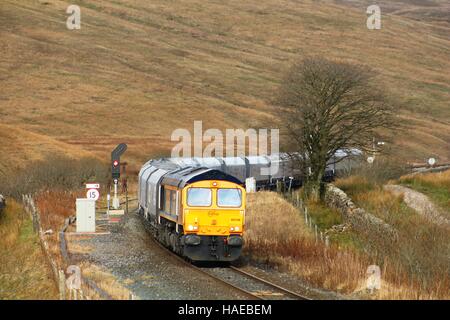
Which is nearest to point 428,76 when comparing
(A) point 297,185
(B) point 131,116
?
(B) point 131,116

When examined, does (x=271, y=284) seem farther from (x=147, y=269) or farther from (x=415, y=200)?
(x=415, y=200)

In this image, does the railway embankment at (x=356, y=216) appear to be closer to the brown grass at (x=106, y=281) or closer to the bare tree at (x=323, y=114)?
the bare tree at (x=323, y=114)

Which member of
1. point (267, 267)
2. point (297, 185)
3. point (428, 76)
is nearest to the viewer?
point (267, 267)

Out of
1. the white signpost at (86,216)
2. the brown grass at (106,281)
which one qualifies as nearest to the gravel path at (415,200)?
the white signpost at (86,216)

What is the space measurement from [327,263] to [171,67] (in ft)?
344

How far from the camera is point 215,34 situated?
158 m

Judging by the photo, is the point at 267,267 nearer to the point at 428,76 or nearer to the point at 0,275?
the point at 0,275

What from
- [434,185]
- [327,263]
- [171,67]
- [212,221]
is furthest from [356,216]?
[171,67]

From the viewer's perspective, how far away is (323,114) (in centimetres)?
4544

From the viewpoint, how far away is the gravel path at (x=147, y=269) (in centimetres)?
1829

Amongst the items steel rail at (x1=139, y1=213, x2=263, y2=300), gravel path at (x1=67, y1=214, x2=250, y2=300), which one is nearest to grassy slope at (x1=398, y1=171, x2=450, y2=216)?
steel rail at (x1=139, y1=213, x2=263, y2=300)

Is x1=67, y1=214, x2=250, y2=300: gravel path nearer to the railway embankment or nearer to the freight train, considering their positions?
the freight train

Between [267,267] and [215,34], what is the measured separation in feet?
453

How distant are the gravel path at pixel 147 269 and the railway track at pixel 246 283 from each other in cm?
21
